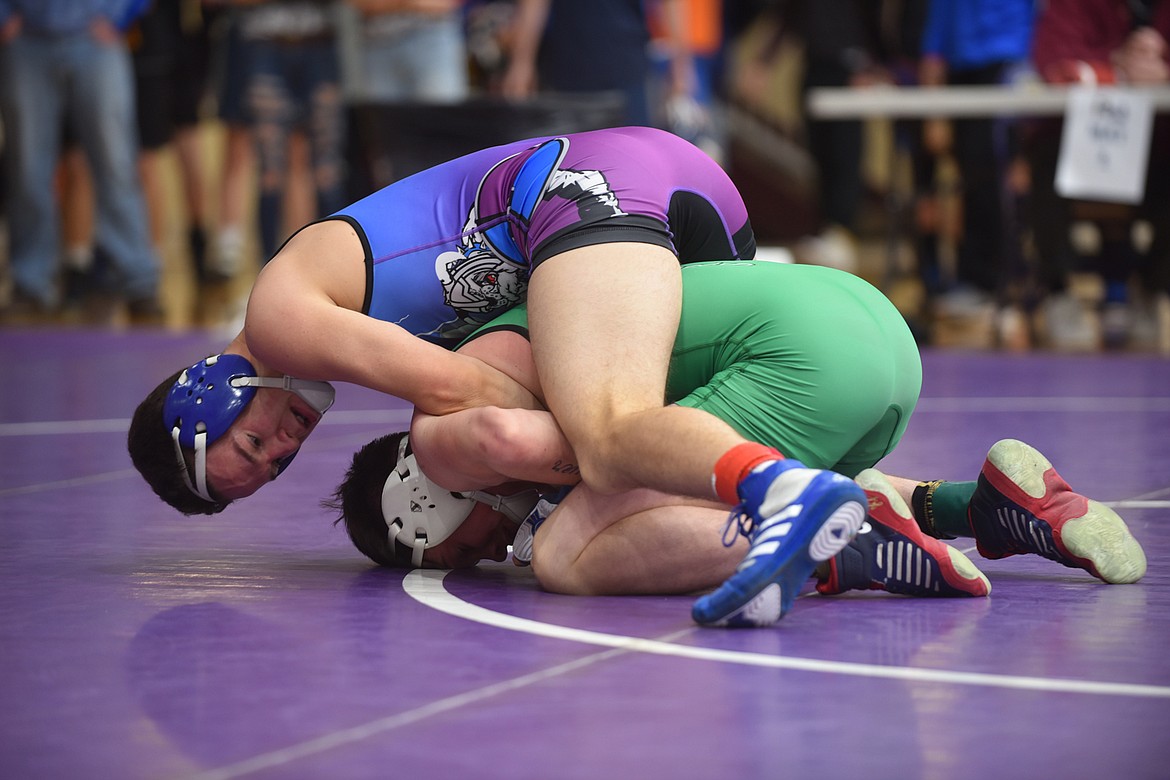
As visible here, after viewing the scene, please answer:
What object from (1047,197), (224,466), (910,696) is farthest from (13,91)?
(910,696)

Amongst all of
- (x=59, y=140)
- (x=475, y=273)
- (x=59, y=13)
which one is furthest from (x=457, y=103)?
(x=475, y=273)

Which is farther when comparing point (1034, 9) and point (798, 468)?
point (1034, 9)

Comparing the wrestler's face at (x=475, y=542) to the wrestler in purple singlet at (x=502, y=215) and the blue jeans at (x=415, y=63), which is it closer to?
the wrestler in purple singlet at (x=502, y=215)

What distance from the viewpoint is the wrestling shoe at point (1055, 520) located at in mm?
2699

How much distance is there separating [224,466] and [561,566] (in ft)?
2.27

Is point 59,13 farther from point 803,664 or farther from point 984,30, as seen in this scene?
point 803,664

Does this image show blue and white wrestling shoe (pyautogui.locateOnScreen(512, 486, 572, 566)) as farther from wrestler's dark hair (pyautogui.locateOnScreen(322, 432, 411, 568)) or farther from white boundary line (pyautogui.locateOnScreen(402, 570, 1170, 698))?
white boundary line (pyautogui.locateOnScreen(402, 570, 1170, 698))

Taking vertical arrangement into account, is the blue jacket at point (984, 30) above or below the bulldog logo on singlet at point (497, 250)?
above

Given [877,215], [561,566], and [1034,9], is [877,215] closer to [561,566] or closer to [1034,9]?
[1034,9]

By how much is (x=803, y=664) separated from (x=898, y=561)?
515 millimetres

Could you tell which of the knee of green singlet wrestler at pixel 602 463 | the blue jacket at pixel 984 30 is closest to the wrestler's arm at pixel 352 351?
the knee of green singlet wrestler at pixel 602 463

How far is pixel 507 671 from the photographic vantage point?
83.0 inches

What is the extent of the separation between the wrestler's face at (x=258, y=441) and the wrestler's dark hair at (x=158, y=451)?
0.05 m

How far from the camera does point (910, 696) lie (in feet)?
6.46
